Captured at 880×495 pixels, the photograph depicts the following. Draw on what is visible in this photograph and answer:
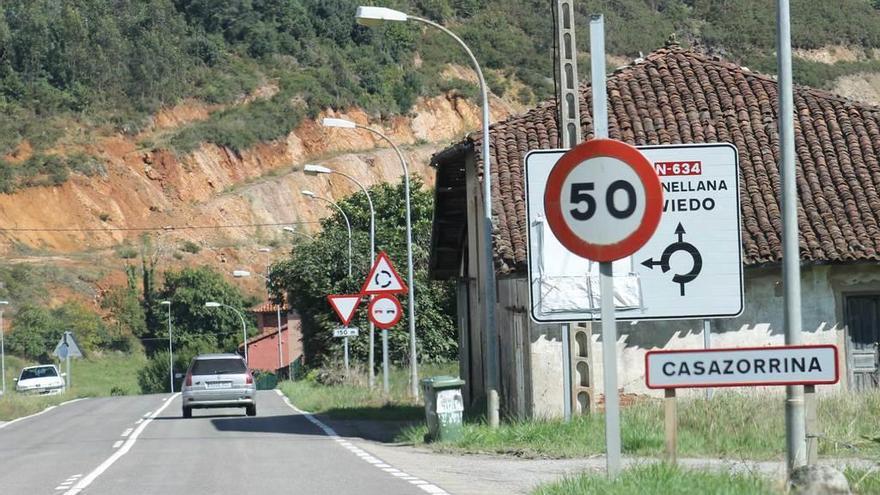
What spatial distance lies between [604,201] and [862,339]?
1721 centimetres

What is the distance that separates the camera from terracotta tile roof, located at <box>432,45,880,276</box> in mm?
25312

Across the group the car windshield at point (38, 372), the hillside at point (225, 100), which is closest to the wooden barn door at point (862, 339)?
the car windshield at point (38, 372)

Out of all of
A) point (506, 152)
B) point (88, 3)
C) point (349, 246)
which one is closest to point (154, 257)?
point (88, 3)

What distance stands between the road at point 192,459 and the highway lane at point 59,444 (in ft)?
0.08

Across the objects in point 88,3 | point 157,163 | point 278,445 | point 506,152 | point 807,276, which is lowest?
point 278,445

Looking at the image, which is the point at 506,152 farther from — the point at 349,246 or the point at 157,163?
the point at 157,163

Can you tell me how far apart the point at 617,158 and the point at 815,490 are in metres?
2.74

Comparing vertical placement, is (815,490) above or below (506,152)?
below

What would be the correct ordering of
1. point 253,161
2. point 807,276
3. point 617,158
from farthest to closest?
point 253,161
point 807,276
point 617,158

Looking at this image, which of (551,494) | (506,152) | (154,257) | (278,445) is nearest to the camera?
(551,494)

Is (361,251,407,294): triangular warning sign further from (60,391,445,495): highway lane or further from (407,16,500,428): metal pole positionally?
(407,16,500,428): metal pole

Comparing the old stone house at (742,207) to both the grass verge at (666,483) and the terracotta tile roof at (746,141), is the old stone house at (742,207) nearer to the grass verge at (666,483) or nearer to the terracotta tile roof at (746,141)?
the terracotta tile roof at (746,141)

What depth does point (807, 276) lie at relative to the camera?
25.4 m

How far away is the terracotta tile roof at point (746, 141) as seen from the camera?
997 inches
